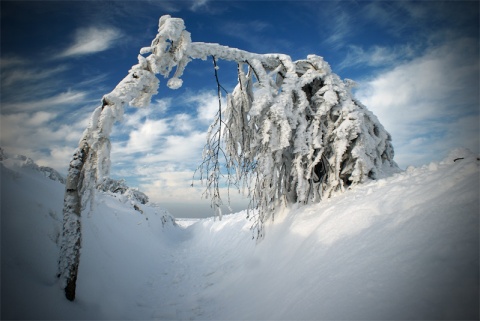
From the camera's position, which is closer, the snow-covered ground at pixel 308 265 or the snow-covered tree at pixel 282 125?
the snow-covered ground at pixel 308 265

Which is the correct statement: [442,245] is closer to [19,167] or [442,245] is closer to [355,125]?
[355,125]

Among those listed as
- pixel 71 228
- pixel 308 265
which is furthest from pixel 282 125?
pixel 71 228

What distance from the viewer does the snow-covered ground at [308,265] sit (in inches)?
62.0

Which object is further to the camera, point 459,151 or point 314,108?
point 314,108

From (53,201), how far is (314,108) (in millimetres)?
6397

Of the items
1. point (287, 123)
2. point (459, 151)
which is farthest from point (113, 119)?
point (459, 151)

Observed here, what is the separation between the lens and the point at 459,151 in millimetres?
3354

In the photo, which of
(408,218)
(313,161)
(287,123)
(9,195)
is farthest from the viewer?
(313,161)

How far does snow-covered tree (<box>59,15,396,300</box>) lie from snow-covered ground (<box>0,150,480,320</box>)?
0.84 m

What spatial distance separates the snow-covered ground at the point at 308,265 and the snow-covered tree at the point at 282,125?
84 cm

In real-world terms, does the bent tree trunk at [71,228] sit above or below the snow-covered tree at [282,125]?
below

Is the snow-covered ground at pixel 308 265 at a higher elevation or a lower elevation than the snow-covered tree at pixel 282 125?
lower

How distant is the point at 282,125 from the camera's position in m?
4.45

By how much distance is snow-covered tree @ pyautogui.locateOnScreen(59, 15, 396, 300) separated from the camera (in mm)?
3750
